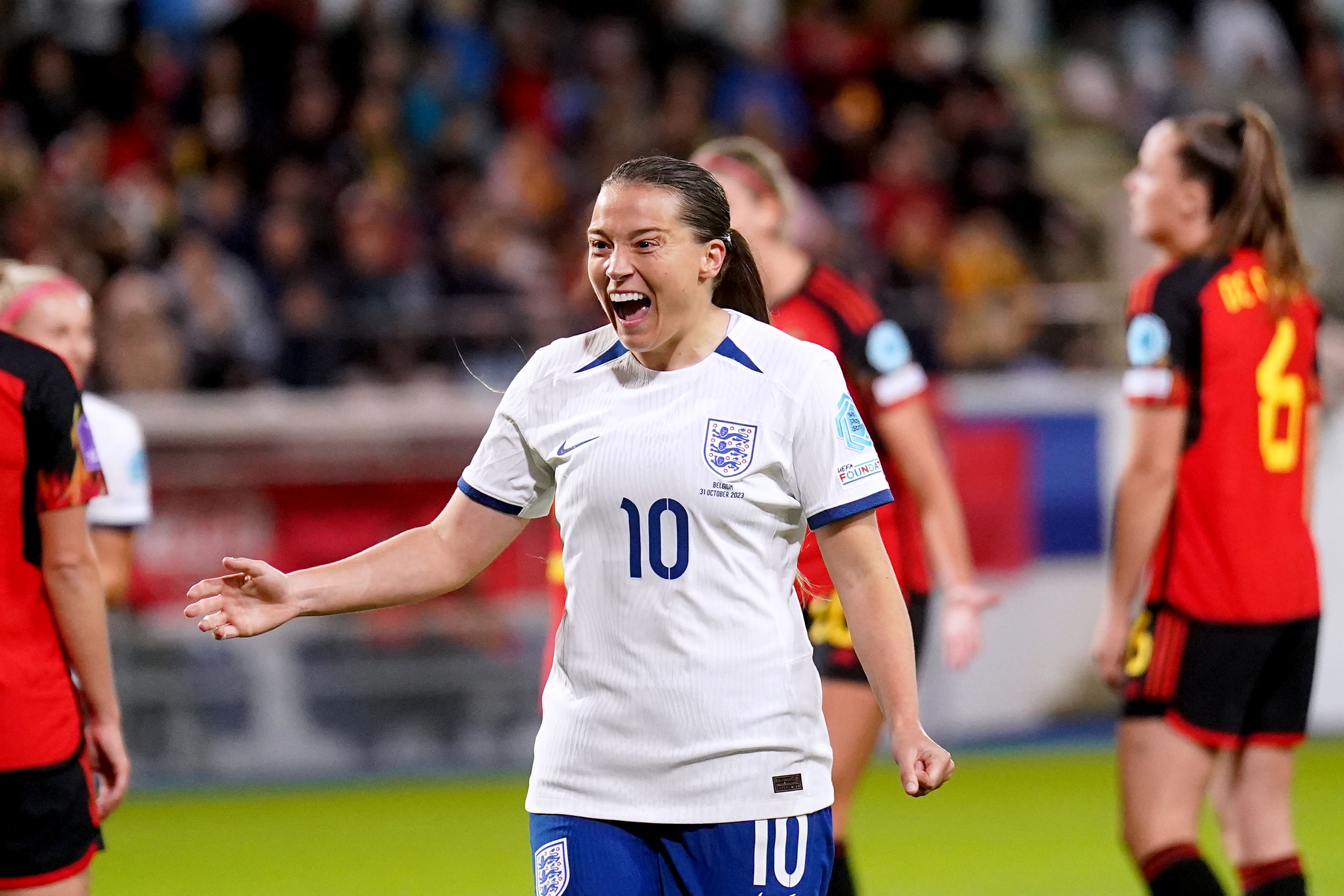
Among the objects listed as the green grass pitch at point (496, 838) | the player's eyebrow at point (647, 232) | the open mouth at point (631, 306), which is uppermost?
the player's eyebrow at point (647, 232)

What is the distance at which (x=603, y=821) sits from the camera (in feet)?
10.3

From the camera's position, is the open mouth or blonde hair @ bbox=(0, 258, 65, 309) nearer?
the open mouth

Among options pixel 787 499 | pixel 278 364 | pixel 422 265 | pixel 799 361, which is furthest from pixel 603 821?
pixel 422 265

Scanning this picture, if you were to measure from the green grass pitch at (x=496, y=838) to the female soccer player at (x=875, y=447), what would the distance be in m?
2.36

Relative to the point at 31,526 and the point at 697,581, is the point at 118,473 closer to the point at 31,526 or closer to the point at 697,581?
the point at 31,526

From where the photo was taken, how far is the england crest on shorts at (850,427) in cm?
317

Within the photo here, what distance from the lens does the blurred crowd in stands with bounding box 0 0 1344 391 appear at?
10.5 m

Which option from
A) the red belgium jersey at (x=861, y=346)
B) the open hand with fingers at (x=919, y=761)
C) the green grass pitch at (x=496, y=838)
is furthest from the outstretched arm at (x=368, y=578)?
the green grass pitch at (x=496, y=838)

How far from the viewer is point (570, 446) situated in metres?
3.20

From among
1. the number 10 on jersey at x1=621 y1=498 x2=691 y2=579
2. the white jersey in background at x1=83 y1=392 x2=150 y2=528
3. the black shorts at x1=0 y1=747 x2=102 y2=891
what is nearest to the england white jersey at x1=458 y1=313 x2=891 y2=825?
the number 10 on jersey at x1=621 y1=498 x2=691 y2=579

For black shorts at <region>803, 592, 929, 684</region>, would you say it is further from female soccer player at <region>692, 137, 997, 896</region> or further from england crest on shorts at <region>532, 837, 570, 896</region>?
england crest on shorts at <region>532, 837, 570, 896</region>

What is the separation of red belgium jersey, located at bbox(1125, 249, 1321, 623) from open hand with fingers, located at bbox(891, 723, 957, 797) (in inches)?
69.6

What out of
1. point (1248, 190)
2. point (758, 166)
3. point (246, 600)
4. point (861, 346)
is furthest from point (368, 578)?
point (1248, 190)

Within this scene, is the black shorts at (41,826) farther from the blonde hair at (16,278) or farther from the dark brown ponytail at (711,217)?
the dark brown ponytail at (711,217)
